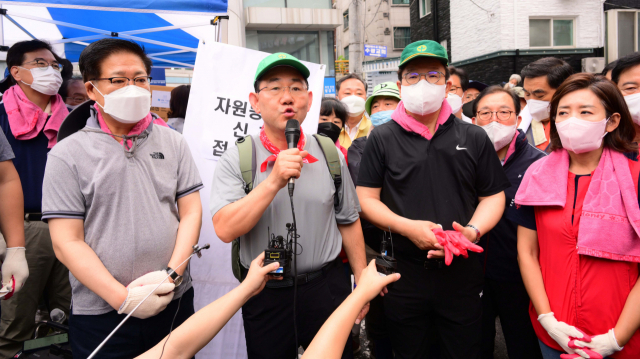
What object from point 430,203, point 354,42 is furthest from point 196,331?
point 354,42

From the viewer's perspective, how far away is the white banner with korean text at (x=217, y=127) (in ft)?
10.2

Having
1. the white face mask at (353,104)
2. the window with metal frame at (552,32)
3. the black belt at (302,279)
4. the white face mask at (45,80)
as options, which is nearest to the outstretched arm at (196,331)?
the black belt at (302,279)

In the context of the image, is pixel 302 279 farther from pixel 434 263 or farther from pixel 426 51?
pixel 426 51

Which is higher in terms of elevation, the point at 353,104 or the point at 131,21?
the point at 131,21

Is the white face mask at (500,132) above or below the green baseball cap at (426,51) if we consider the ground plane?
below

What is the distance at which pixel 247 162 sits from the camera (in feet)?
6.75

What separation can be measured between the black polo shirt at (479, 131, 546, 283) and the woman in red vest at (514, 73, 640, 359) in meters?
0.44

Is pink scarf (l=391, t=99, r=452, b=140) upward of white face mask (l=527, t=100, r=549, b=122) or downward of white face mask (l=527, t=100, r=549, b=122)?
downward

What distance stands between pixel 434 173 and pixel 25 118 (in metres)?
3.33

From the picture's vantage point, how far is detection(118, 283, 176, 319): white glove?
1.89 meters

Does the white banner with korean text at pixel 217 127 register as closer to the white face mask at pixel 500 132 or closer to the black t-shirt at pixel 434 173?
the black t-shirt at pixel 434 173

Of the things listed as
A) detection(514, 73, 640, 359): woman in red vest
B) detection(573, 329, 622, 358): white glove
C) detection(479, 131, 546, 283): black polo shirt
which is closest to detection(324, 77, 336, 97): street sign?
detection(479, 131, 546, 283): black polo shirt

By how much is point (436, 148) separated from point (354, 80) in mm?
2561

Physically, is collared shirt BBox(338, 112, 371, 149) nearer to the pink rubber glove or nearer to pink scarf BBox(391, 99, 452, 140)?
pink scarf BBox(391, 99, 452, 140)
